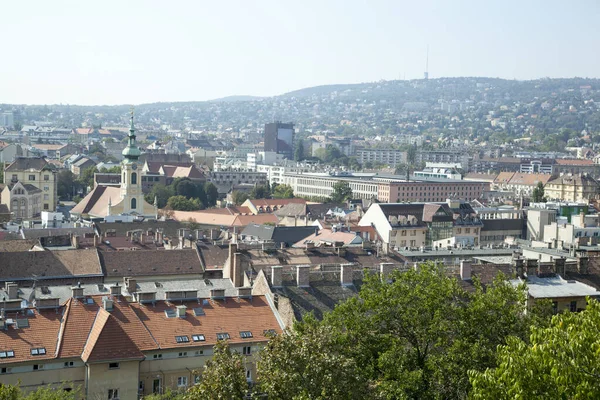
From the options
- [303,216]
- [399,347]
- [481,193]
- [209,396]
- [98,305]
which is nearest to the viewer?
[209,396]

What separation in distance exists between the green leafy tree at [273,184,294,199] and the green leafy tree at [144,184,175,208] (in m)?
21.3

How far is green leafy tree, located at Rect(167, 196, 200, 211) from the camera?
143 metres

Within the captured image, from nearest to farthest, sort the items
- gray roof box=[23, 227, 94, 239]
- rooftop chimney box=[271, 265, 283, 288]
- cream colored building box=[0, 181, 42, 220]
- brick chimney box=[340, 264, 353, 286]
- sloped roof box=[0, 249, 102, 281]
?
rooftop chimney box=[271, 265, 283, 288]
brick chimney box=[340, 264, 353, 286]
sloped roof box=[0, 249, 102, 281]
gray roof box=[23, 227, 94, 239]
cream colored building box=[0, 181, 42, 220]

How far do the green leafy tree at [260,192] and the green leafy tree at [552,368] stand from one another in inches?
5891

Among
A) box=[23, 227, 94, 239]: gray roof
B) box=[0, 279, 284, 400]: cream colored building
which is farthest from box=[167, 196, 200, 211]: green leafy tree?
box=[0, 279, 284, 400]: cream colored building

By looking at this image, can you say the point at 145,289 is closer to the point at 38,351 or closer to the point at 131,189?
the point at 38,351

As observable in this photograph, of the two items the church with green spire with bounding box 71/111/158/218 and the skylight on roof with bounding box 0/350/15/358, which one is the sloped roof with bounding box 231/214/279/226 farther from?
the skylight on roof with bounding box 0/350/15/358

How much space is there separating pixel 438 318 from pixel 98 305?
52.3 feet

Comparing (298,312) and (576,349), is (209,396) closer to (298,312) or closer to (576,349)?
(576,349)

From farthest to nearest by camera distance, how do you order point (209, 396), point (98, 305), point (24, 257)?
point (24, 257)
point (98, 305)
point (209, 396)

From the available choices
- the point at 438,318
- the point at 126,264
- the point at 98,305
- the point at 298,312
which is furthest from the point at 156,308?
the point at 126,264

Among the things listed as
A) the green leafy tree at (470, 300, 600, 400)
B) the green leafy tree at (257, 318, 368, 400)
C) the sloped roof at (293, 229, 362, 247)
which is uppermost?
the green leafy tree at (470, 300, 600, 400)

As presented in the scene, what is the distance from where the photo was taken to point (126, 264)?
6438 centimetres

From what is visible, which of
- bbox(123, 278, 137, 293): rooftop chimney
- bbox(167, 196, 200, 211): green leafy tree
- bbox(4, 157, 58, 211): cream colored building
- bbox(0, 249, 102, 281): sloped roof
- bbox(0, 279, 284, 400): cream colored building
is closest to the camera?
bbox(0, 279, 284, 400): cream colored building
